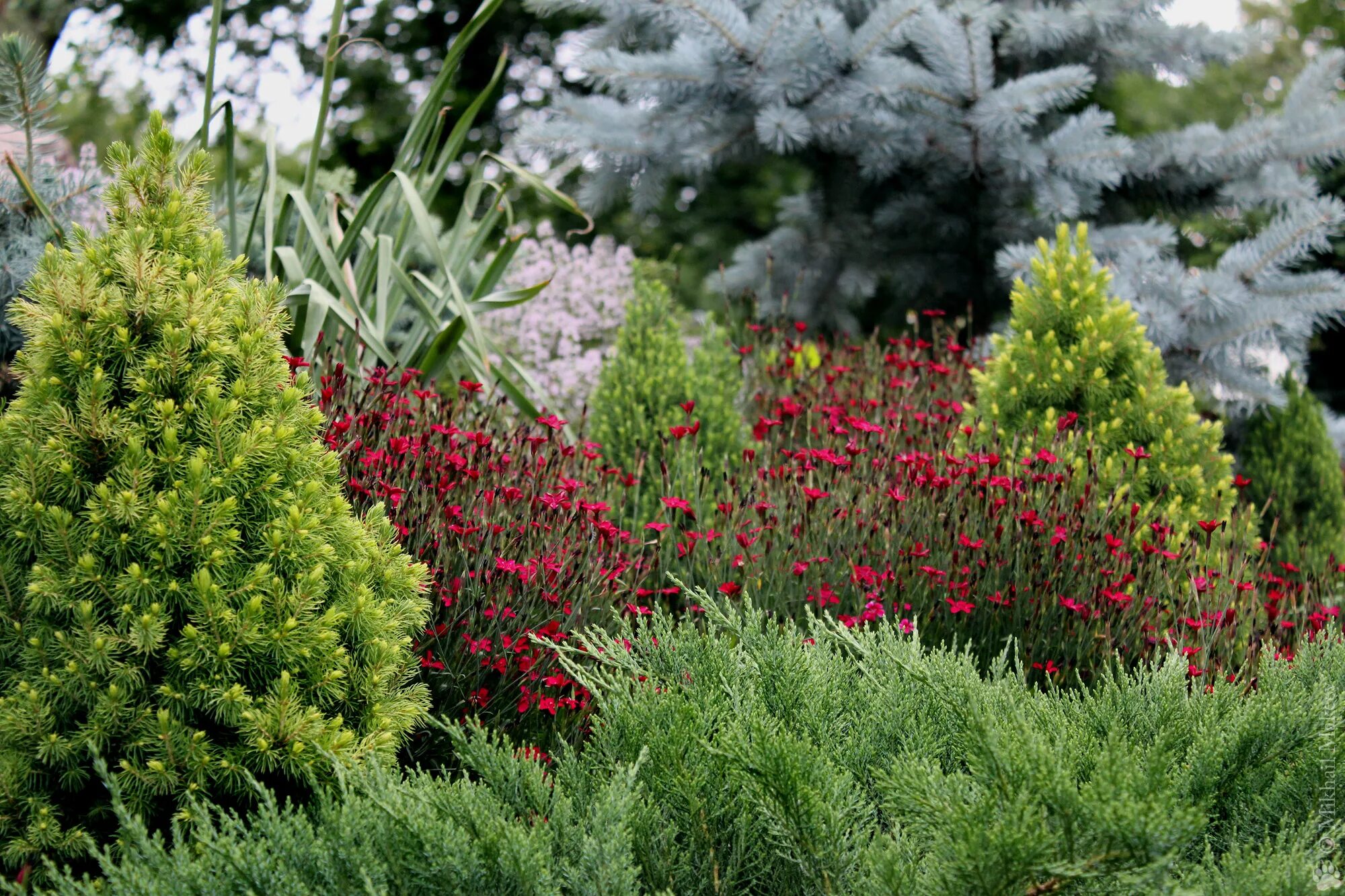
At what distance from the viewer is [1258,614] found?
3.62 metres

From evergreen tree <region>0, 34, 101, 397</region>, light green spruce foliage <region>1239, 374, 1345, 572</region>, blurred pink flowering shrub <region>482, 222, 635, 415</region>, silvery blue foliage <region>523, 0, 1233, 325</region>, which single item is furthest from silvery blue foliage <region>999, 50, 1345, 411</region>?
evergreen tree <region>0, 34, 101, 397</region>

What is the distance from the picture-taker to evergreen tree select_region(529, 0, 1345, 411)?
17.2ft

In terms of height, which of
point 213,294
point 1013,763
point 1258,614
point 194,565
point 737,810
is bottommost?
point 1258,614

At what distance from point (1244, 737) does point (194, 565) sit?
2.08 meters

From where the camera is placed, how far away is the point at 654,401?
4492 mm

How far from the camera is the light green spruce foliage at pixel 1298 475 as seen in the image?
17.7ft

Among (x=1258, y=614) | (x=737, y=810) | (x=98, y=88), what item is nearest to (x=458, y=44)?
(x=737, y=810)

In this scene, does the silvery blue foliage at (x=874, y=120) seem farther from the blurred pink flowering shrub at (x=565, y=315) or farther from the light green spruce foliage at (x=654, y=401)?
the light green spruce foliage at (x=654, y=401)

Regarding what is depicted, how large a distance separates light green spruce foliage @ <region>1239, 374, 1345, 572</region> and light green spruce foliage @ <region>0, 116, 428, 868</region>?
523 centimetres

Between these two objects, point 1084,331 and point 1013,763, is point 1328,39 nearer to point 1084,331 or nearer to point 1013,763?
point 1084,331

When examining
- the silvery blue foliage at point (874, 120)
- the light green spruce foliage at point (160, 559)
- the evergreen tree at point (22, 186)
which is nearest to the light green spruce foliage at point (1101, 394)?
the silvery blue foliage at point (874, 120)

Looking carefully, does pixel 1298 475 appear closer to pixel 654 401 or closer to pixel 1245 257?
pixel 1245 257

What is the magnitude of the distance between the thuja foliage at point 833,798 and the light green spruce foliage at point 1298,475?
386cm

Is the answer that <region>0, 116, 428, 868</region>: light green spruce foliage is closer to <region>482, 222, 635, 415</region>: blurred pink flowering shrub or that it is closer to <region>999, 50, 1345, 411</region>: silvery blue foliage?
<region>482, 222, 635, 415</region>: blurred pink flowering shrub
